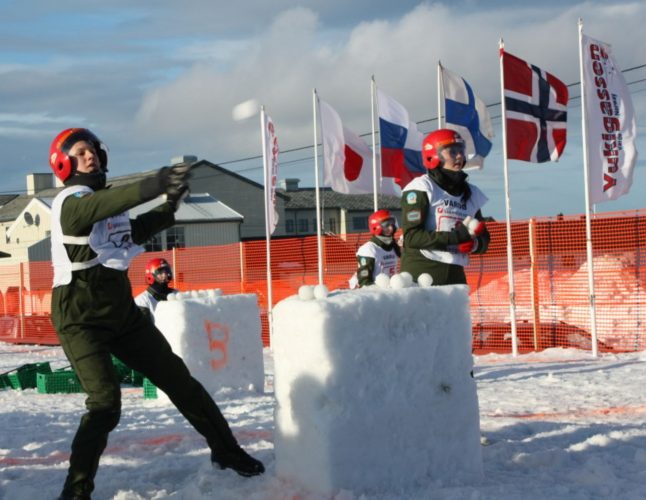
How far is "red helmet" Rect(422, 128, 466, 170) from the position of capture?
620cm

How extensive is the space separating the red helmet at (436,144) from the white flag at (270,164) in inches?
410

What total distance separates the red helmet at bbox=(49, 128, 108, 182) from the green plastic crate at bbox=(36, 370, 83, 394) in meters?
6.76

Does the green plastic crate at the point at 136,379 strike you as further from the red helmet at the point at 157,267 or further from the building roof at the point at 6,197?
the building roof at the point at 6,197

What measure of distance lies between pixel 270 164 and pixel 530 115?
16.5ft

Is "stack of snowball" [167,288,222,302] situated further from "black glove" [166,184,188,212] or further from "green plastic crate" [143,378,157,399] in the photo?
"black glove" [166,184,188,212]

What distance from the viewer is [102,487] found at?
4.95 meters

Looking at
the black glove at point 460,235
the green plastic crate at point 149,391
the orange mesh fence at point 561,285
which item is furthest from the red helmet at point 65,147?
the orange mesh fence at point 561,285

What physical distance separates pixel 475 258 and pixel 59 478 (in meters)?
11.6

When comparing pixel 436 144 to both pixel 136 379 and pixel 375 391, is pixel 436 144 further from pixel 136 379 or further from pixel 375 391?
pixel 136 379

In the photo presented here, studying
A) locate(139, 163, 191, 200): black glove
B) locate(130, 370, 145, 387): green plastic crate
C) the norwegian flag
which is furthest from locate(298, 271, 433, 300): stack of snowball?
the norwegian flag

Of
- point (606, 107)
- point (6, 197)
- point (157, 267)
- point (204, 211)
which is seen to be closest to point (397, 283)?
point (157, 267)

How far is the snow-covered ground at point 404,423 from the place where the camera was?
4559 millimetres

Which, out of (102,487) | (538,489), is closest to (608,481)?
(538,489)

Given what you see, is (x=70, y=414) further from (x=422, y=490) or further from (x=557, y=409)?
(x=422, y=490)
